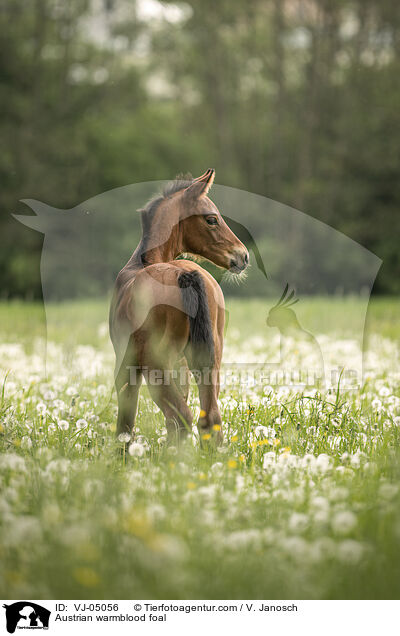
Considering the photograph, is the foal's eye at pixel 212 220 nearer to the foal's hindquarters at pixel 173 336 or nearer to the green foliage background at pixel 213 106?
the foal's hindquarters at pixel 173 336

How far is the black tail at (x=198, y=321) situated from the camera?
14.9 ft

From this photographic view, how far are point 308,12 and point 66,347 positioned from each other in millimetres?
22712

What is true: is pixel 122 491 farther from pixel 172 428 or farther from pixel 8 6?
pixel 8 6

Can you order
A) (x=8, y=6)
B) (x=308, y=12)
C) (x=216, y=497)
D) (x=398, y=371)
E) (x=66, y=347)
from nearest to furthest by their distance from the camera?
(x=216, y=497) < (x=398, y=371) < (x=66, y=347) < (x=308, y=12) < (x=8, y=6)

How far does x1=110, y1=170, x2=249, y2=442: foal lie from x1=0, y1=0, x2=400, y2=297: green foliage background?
21.3m

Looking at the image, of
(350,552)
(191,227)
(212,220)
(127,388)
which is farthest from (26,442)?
(350,552)

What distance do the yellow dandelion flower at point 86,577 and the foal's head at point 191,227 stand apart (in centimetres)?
267

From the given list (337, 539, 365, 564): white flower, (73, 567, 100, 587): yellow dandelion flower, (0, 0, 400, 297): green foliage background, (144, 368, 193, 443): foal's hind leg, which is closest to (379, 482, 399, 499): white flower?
(337, 539, 365, 564): white flower

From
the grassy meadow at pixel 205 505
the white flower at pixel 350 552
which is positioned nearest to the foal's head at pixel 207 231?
the grassy meadow at pixel 205 505

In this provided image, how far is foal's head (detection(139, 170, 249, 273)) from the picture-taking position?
508 cm

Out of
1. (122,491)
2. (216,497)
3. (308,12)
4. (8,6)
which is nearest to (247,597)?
(216,497)

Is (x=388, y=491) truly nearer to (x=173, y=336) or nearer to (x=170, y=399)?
(x=170, y=399)

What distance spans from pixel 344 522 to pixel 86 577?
1312mm

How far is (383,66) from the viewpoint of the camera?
101ft
